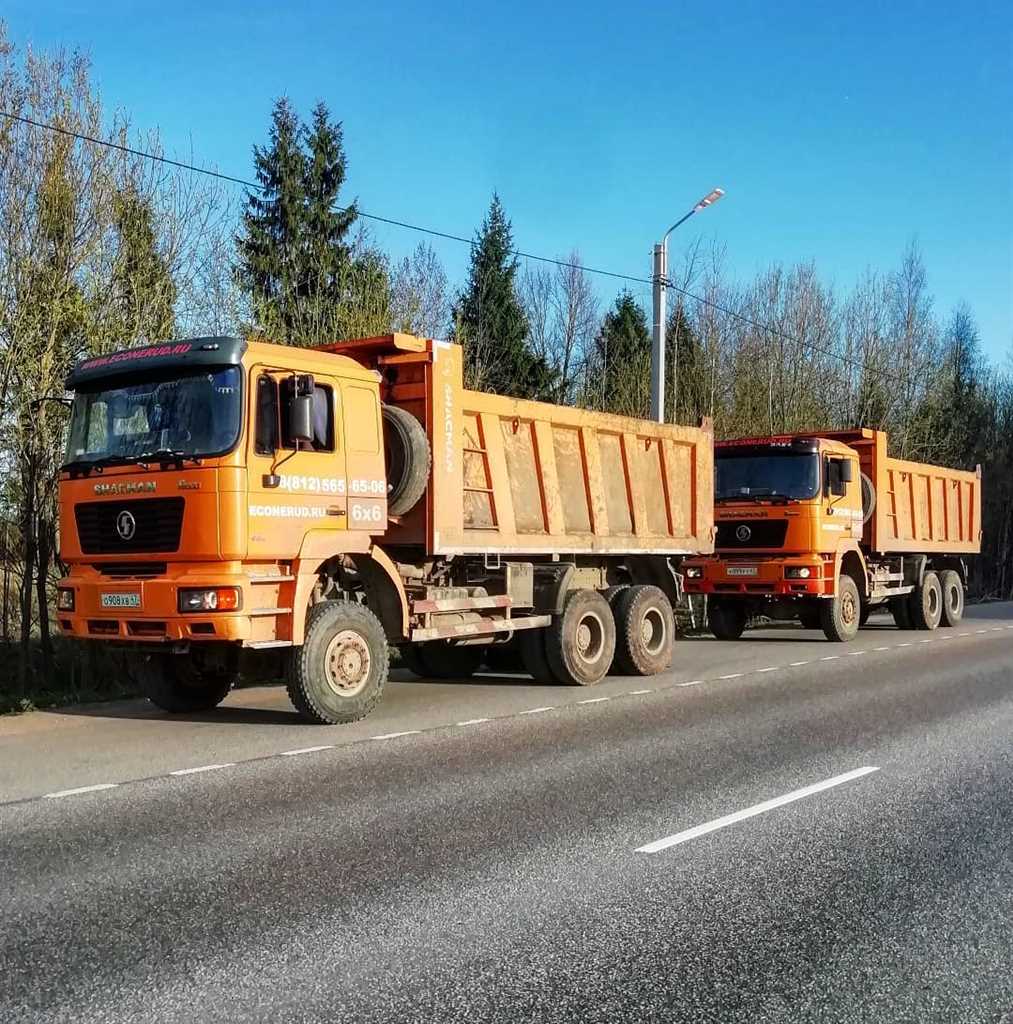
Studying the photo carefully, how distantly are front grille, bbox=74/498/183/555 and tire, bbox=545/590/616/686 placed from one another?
486 cm

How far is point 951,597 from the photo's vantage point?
22.5 m

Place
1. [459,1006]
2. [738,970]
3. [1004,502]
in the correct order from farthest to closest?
[1004,502] → [738,970] → [459,1006]

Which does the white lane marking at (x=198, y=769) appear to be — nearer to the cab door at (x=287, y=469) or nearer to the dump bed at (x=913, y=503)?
the cab door at (x=287, y=469)

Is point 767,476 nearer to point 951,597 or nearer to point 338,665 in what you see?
point 951,597

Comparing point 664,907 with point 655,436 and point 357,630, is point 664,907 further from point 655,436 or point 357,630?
point 655,436

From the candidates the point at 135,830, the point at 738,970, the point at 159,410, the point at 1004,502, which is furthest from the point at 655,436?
the point at 1004,502

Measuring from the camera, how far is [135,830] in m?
6.09

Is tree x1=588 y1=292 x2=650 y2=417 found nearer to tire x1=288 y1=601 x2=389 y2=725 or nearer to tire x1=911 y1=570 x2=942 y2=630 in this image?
tire x1=911 y1=570 x2=942 y2=630

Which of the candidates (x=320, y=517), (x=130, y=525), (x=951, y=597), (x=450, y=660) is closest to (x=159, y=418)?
(x=130, y=525)

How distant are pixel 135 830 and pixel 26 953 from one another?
184cm

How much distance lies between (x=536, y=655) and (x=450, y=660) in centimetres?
142

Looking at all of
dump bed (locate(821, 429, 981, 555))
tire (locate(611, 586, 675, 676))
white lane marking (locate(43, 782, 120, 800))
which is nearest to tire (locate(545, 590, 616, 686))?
tire (locate(611, 586, 675, 676))

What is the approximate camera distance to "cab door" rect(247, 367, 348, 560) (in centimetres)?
913

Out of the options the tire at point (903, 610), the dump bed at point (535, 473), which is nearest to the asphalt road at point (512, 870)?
the dump bed at point (535, 473)
